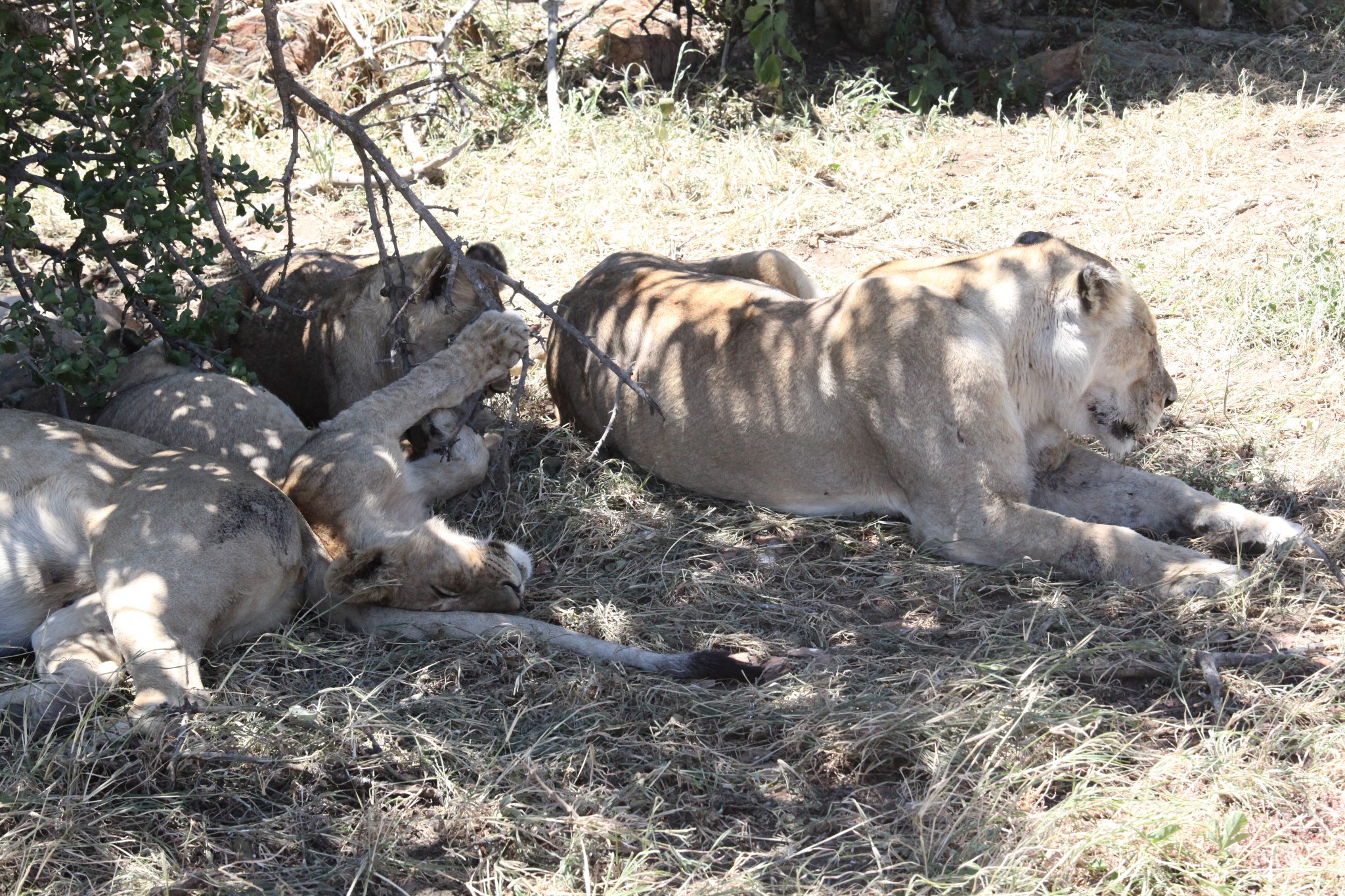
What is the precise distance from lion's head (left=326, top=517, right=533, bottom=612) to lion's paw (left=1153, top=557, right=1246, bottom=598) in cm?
187

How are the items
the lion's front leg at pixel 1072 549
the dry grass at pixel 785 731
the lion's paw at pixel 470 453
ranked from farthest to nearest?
the lion's paw at pixel 470 453, the lion's front leg at pixel 1072 549, the dry grass at pixel 785 731

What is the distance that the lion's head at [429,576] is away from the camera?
3.36 meters

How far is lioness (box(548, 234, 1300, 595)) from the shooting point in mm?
3701

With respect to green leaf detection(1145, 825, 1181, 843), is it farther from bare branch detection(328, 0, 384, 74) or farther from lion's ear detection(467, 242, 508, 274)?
bare branch detection(328, 0, 384, 74)

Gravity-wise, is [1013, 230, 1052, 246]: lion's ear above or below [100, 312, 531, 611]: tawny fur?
above

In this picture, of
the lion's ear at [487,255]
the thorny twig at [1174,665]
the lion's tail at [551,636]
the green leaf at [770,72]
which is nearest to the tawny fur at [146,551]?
the lion's tail at [551,636]

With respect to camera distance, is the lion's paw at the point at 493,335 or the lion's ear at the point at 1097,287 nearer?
the lion's ear at the point at 1097,287

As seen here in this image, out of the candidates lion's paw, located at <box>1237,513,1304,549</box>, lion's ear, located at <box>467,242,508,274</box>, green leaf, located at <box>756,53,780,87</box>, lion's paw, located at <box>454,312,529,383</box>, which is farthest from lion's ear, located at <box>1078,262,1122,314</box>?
green leaf, located at <box>756,53,780,87</box>

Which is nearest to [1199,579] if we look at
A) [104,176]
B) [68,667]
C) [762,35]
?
[68,667]

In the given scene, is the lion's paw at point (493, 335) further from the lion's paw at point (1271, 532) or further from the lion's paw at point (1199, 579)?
the lion's paw at point (1271, 532)

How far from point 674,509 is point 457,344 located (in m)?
0.93

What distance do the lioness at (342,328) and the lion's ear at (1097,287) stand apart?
6.44ft

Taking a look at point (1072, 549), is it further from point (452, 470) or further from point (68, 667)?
point (68, 667)

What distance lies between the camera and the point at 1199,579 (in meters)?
3.44
